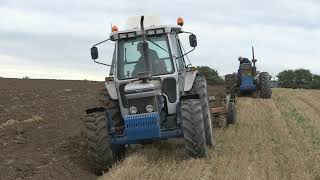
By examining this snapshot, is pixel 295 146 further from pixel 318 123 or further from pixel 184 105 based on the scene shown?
pixel 318 123

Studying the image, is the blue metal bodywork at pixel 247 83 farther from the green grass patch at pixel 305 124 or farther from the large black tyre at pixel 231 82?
the green grass patch at pixel 305 124

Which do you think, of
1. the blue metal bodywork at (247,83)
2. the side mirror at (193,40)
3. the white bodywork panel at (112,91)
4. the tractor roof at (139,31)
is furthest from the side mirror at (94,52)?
the blue metal bodywork at (247,83)

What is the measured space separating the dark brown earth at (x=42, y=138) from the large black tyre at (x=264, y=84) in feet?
26.8

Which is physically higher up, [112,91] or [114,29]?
[114,29]

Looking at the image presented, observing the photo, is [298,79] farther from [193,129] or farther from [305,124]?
[193,129]

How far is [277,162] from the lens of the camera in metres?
8.32

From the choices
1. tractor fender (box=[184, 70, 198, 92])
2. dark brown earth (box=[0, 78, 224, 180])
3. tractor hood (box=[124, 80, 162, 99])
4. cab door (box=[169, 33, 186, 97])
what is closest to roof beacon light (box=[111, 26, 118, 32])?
cab door (box=[169, 33, 186, 97])

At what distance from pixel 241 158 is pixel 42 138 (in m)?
4.22

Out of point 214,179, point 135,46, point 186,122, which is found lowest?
point 214,179

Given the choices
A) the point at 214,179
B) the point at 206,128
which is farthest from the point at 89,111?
the point at 214,179

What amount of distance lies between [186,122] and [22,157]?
9.14 feet

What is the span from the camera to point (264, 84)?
2331 centimetres

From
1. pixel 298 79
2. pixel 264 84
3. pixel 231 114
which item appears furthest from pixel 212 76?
pixel 231 114

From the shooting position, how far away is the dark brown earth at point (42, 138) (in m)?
8.29
